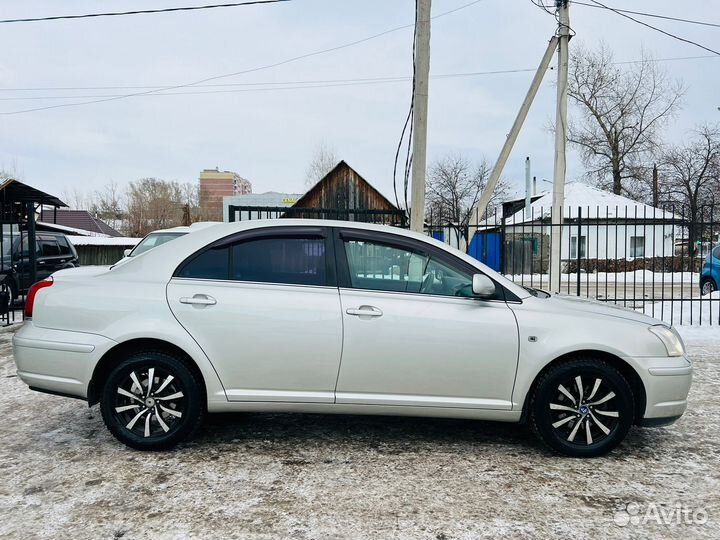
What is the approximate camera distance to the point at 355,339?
3566 mm

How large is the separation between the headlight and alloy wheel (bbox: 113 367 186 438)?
325 centimetres

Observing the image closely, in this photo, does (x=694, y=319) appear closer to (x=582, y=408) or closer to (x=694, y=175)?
(x=582, y=408)

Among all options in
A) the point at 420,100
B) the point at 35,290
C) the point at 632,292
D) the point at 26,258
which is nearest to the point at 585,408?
the point at 35,290

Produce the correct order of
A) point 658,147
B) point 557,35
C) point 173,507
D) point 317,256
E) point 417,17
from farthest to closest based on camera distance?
point 658,147
point 557,35
point 417,17
point 317,256
point 173,507

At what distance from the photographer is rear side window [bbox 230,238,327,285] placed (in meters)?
3.74

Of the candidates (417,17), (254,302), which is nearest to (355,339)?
(254,302)

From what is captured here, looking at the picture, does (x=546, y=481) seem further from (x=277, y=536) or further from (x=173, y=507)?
(x=173, y=507)

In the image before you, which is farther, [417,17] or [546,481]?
[417,17]

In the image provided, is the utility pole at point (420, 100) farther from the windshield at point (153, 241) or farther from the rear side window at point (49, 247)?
the rear side window at point (49, 247)

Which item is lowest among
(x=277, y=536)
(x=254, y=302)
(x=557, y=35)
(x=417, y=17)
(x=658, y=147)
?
(x=277, y=536)

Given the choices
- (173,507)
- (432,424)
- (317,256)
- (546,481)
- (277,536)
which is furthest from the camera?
(432,424)

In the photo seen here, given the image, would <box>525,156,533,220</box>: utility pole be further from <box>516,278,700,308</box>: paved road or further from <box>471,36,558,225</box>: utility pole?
<box>471,36,558,225</box>: utility pole

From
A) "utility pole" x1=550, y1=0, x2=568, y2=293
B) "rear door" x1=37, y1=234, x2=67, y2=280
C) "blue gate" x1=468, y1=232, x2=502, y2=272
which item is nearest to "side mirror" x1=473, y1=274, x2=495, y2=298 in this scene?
"blue gate" x1=468, y1=232, x2=502, y2=272

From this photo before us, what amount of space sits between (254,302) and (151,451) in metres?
1.27
